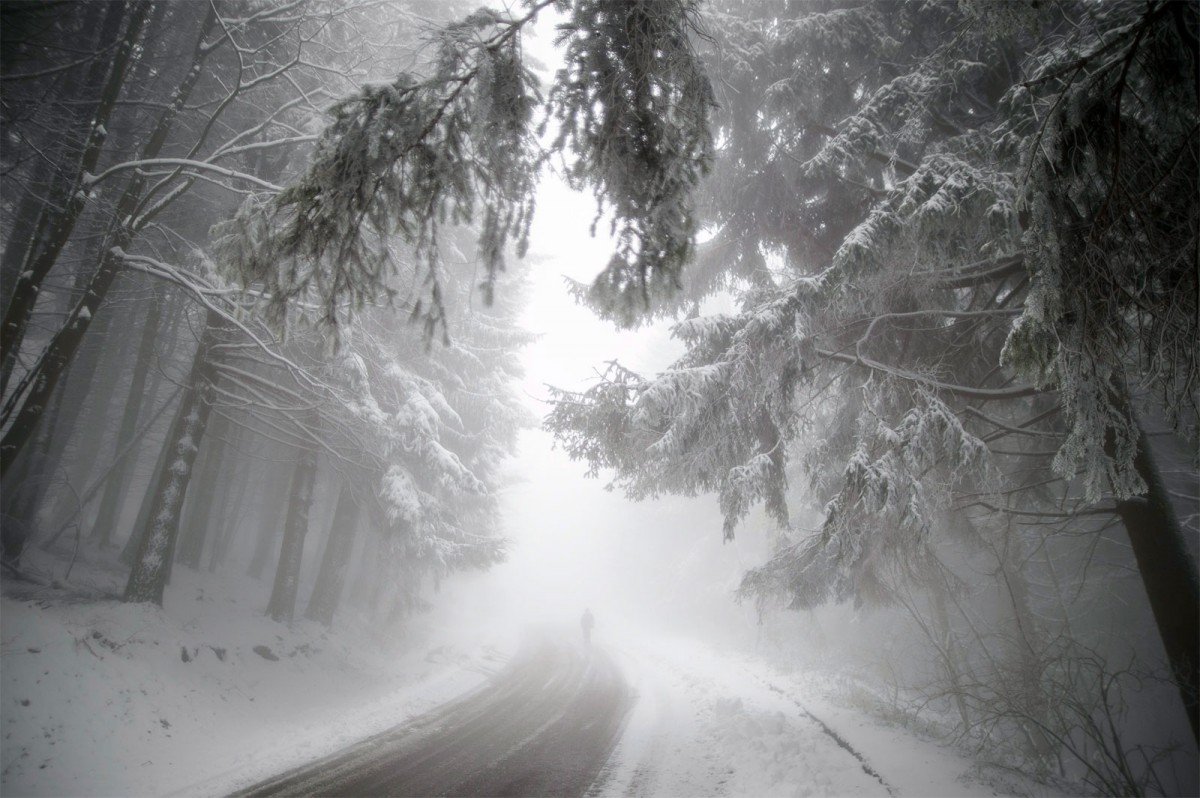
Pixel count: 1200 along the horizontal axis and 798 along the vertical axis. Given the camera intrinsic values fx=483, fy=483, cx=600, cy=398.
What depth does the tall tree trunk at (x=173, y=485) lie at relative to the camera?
825cm

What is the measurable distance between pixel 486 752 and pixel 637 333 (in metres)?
6.37

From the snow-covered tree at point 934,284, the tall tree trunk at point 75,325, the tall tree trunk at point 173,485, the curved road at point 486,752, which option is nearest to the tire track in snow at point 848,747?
the snow-covered tree at point 934,284

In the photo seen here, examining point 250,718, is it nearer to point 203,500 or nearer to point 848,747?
point 203,500

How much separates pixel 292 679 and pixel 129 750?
12.2 ft

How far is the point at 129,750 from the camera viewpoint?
225 inches

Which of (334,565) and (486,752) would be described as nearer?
(486,752)

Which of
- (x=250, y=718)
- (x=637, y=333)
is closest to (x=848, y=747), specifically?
(x=637, y=333)

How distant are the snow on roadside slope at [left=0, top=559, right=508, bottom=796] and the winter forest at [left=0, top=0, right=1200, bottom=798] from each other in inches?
2.5

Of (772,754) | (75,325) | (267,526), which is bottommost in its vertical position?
(267,526)

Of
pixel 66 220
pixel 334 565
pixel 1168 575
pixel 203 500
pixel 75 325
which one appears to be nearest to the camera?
pixel 1168 575

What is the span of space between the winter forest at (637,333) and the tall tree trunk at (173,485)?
0.19 ft

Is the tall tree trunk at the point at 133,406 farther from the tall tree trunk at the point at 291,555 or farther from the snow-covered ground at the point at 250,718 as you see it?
the snow-covered ground at the point at 250,718

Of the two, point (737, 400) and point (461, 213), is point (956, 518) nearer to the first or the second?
point (737, 400)

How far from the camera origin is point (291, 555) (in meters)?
11.5
